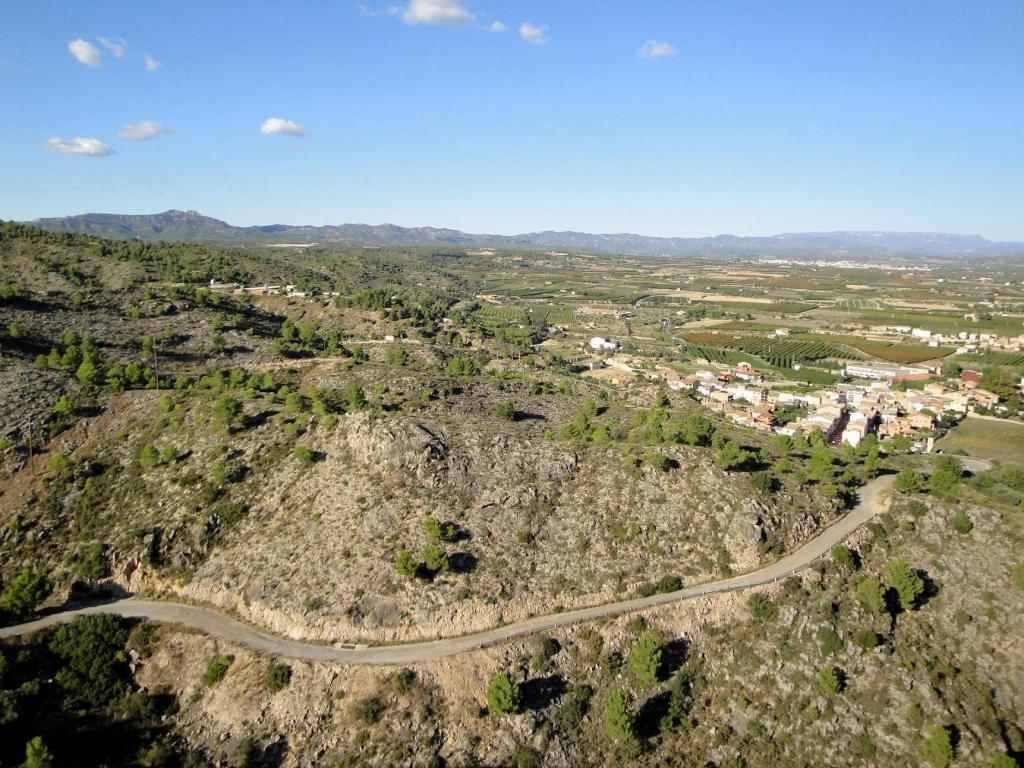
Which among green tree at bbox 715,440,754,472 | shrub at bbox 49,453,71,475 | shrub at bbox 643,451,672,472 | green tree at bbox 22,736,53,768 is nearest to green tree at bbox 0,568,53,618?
green tree at bbox 22,736,53,768

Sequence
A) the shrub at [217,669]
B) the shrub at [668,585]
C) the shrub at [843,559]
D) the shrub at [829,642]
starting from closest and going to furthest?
the shrub at [217,669] < the shrub at [829,642] < the shrub at [668,585] < the shrub at [843,559]

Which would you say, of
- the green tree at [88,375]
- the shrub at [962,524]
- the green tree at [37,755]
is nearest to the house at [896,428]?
the shrub at [962,524]

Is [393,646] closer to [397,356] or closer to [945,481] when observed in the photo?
[945,481]

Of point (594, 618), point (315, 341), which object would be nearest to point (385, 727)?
point (594, 618)

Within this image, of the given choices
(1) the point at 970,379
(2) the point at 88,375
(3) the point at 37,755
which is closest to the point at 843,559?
(3) the point at 37,755

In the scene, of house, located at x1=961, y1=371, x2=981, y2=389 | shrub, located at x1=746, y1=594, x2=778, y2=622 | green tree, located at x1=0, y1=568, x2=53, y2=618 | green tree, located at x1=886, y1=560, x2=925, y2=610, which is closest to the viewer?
green tree, located at x1=0, y1=568, x2=53, y2=618

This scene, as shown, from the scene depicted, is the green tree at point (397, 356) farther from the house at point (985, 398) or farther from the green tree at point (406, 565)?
the house at point (985, 398)

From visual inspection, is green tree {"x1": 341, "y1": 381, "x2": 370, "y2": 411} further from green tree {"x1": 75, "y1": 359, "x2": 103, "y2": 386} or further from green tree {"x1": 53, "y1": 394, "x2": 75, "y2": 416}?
green tree {"x1": 75, "y1": 359, "x2": 103, "y2": 386}
